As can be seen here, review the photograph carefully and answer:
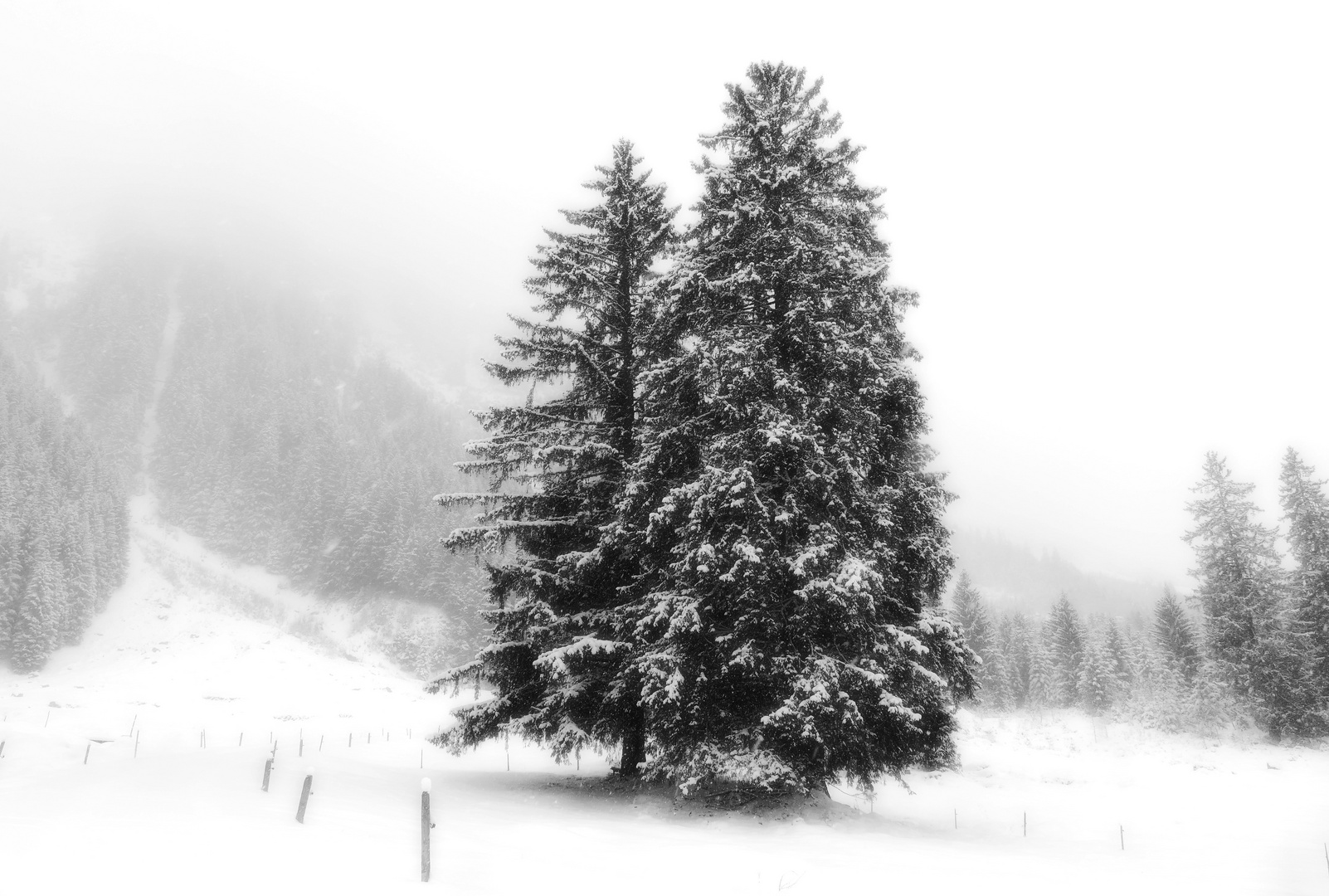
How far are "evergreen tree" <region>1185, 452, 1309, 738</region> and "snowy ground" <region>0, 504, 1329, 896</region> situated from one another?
2.54 m

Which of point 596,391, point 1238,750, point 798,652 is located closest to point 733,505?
point 798,652

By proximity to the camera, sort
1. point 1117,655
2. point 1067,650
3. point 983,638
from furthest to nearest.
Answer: point 1067,650
point 1117,655
point 983,638

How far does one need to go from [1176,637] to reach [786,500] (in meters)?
58.7

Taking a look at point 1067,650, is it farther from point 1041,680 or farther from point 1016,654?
point 1016,654

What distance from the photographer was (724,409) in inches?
536

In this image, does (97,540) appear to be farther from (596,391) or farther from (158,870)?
(158,870)

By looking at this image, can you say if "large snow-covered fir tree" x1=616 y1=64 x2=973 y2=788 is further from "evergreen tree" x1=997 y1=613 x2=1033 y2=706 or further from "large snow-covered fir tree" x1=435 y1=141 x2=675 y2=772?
"evergreen tree" x1=997 y1=613 x2=1033 y2=706

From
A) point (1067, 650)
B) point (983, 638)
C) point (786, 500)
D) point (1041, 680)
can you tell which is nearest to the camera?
point (786, 500)

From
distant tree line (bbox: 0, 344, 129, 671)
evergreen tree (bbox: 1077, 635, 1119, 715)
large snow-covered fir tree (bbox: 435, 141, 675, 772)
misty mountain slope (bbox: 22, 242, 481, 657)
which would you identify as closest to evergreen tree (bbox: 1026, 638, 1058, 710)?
evergreen tree (bbox: 1077, 635, 1119, 715)

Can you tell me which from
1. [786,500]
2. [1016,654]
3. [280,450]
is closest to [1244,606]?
[786,500]

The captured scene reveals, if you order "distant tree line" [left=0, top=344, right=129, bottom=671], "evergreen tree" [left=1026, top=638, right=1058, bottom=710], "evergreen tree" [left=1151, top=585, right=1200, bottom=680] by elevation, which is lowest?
"evergreen tree" [left=1026, top=638, right=1058, bottom=710]

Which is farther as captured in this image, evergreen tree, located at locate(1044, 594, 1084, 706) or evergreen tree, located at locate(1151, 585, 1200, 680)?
evergreen tree, located at locate(1044, 594, 1084, 706)

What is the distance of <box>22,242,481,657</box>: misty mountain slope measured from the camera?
8775 cm

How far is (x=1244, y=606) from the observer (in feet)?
115
